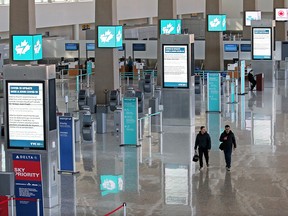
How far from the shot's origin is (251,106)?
3506 cm

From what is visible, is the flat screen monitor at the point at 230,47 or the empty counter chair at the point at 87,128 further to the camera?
the flat screen monitor at the point at 230,47

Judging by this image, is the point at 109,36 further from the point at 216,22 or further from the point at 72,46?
the point at 72,46

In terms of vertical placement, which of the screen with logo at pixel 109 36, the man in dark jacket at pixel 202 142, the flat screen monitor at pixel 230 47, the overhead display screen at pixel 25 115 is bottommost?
the man in dark jacket at pixel 202 142

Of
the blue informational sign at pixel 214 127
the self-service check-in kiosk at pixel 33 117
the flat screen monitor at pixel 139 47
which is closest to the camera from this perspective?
the self-service check-in kiosk at pixel 33 117

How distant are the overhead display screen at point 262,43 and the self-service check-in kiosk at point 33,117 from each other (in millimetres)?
25885

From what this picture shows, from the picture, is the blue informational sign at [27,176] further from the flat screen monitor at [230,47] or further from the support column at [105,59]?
the flat screen monitor at [230,47]

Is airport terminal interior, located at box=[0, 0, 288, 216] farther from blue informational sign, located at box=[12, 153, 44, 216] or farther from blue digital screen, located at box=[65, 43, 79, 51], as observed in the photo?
blue digital screen, located at box=[65, 43, 79, 51]

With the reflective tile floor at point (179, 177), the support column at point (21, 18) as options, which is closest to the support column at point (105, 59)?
the support column at point (21, 18)

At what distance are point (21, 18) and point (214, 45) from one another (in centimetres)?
1858

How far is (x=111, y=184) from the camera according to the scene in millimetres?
19812

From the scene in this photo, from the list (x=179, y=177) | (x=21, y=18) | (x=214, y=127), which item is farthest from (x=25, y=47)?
(x=179, y=177)

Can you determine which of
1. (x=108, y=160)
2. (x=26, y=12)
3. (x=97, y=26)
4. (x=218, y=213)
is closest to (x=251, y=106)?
(x=97, y=26)

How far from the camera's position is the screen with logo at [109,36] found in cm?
3377

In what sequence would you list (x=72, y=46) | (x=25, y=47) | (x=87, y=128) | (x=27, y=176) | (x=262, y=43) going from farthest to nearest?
(x=72, y=46) < (x=262, y=43) < (x=25, y=47) < (x=87, y=128) < (x=27, y=176)
